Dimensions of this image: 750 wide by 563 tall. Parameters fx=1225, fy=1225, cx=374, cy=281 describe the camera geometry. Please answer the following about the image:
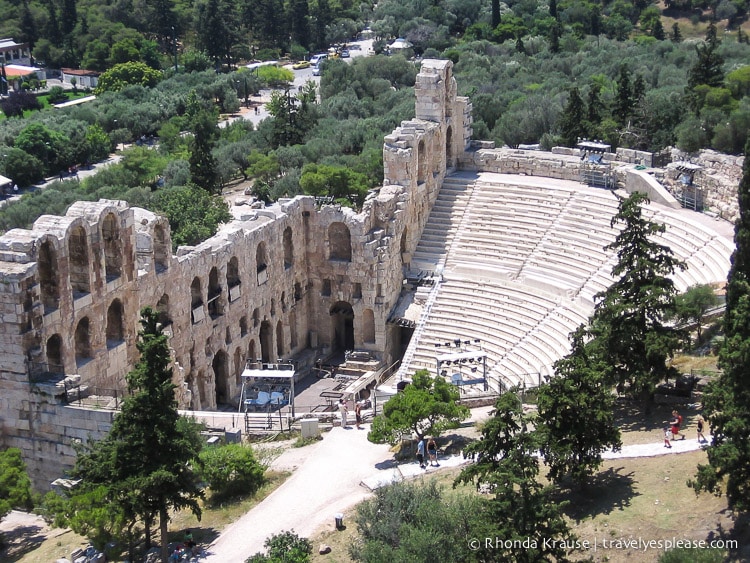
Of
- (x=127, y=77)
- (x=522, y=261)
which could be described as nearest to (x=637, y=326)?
(x=522, y=261)

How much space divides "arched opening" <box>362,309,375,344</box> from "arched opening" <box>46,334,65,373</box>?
18766 millimetres

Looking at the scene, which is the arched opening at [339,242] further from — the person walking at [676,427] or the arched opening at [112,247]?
the person walking at [676,427]

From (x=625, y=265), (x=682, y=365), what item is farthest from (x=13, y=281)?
(x=682, y=365)

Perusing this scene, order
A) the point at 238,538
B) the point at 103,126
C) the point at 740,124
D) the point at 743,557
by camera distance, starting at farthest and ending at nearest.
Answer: the point at 103,126 → the point at 740,124 → the point at 238,538 → the point at 743,557

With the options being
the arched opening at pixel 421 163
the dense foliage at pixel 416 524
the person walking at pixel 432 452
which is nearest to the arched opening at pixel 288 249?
the arched opening at pixel 421 163

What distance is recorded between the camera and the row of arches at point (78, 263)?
4391 centimetres

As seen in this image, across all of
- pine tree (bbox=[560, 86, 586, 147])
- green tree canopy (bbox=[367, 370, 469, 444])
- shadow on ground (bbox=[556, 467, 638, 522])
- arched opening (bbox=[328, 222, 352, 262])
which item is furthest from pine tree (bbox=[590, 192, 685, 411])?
pine tree (bbox=[560, 86, 586, 147])

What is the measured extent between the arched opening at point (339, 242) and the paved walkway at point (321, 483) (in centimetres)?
1635

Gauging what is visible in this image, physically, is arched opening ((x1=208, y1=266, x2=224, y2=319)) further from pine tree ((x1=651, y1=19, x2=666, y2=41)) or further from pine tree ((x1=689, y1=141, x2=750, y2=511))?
pine tree ((x1=651, y1=19, x2=666, y2=41))

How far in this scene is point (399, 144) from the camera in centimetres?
6084

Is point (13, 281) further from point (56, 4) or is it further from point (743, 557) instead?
point (56, 4)

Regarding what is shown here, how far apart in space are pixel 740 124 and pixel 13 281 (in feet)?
127

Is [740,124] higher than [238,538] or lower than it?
higher

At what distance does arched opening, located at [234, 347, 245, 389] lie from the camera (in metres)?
55.5
